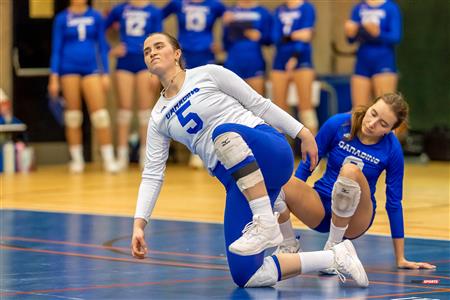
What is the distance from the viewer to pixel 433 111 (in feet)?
51.1

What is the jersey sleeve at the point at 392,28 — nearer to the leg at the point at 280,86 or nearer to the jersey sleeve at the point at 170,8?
the leg at the point at 280,86

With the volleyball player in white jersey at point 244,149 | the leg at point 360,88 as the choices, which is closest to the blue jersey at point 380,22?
the leg at point 360,88

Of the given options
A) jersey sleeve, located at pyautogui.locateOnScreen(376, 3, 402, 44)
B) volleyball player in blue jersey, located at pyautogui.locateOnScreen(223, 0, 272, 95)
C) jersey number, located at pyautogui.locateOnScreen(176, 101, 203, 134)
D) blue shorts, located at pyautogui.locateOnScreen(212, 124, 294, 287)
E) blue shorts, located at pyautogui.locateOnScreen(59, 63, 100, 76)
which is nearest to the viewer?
blue shorts, located at pyautogui.locateOnScreen(212, 124, 294, 287)

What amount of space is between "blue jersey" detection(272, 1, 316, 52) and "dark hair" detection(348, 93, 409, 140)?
6866mm

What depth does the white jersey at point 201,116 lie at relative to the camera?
5.34 m

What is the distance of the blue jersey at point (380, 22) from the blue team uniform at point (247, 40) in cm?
119

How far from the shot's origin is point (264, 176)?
17.3ft

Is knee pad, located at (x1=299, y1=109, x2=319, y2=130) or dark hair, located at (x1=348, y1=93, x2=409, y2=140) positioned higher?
dark hair, located at (x1=348, y1=93, x2=409, y2=140)

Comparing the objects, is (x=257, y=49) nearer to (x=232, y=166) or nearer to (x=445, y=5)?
(x=445, y=5)

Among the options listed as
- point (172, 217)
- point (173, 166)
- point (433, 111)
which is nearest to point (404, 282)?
point (172, 217)

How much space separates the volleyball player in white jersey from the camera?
5121 millimetres

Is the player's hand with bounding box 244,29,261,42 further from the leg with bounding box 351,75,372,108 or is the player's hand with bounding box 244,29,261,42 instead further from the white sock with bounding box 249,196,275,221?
the white sock with bounding box 249,196,275,221

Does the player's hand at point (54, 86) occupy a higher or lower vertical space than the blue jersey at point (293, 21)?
lower

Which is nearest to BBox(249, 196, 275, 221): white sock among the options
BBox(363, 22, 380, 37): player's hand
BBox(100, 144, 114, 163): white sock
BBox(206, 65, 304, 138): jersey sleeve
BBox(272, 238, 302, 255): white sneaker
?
BBox(206, 65, 304, 138): jersey sleeve
